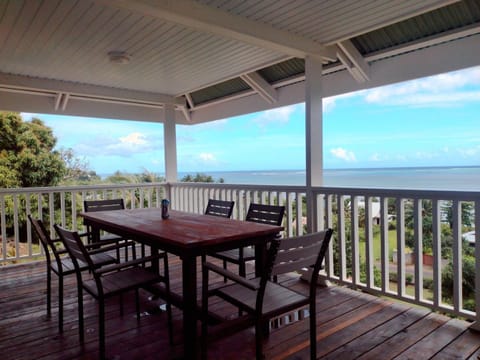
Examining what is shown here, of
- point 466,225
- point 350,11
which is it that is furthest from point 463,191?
point 350,11

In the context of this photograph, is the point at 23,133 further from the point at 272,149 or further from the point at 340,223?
the point at 272,149

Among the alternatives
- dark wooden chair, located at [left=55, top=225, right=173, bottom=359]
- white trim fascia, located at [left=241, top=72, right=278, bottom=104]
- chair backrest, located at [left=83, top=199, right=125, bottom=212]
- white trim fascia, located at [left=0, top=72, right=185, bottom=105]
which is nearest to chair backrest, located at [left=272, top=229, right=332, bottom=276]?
dark wooden chair, located at [left=55, top=225, right=173, bottom=359]

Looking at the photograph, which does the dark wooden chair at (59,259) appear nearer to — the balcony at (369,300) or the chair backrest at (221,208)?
the balcony at (369,300)

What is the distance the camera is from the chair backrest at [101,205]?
3814 mm

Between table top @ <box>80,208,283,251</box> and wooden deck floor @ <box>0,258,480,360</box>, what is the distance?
70cm

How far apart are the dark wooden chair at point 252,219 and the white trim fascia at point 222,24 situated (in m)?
1.55

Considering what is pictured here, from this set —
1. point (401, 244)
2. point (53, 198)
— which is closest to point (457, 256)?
point (401, 244)

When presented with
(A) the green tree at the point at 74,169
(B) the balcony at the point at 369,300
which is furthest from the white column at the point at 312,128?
(A) the green tree at the point at 74,169

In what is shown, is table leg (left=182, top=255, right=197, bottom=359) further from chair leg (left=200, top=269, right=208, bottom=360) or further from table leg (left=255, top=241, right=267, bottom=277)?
table leg (left=255, top=241, right=267, bottom=277)

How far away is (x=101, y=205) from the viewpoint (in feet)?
12.9

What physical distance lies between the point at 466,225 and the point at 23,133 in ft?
39.7

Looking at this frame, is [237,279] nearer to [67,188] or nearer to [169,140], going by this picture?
[67,188]

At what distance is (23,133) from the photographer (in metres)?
10.6

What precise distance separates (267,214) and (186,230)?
3.25ft
